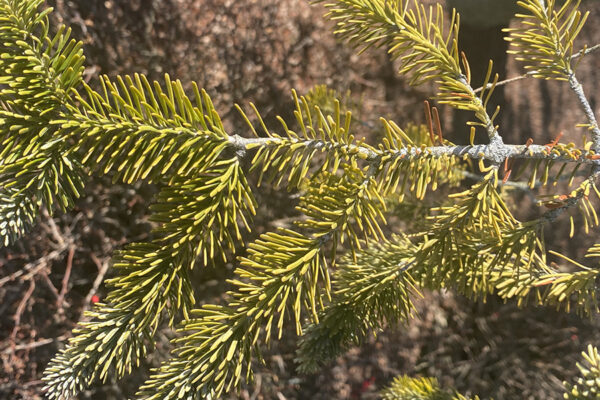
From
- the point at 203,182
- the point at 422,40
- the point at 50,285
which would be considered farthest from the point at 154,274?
the point at 50,285

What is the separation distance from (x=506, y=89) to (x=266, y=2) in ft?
3.64

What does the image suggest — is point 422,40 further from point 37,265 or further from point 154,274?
point 37,265

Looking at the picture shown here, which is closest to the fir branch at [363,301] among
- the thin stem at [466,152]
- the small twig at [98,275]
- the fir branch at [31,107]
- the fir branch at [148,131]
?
the thin stem at [466,152]

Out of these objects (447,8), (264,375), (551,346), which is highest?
(447,8)

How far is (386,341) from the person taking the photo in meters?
2.24

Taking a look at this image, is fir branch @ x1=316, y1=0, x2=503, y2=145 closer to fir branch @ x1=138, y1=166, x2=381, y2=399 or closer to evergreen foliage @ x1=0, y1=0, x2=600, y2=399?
evergreen foliage @ x1=0, y1=0, x2=600, y2=399

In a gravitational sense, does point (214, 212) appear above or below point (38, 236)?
above

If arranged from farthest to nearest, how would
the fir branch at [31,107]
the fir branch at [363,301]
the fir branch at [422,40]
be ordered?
the fir branch at [363,301] → the fir branch at [422,40] → the fir branch at [31,107]

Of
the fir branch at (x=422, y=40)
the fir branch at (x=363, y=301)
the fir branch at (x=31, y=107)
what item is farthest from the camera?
the fir branch at (x=363, y=301)

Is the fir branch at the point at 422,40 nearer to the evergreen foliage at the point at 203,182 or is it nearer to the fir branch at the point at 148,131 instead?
the evergreen foliage at the point at 203,182

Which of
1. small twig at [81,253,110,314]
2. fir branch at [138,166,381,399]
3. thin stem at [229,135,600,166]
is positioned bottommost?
small twig at [81,253,110,314]

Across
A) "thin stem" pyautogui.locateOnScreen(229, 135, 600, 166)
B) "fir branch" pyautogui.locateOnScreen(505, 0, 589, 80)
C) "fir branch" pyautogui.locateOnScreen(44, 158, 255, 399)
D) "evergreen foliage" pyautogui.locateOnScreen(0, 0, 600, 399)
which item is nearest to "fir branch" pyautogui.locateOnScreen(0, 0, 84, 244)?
"evergreen foliage" pyautogui.locateOnScreen(0, 0, 600, 399)

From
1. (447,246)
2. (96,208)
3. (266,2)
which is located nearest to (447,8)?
(266,2)

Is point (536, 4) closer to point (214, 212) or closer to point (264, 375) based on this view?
point (214, 212)
